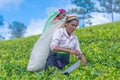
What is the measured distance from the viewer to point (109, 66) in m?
9.09

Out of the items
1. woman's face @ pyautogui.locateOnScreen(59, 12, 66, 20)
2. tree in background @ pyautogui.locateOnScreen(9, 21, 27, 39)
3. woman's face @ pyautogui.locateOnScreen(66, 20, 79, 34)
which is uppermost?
tree in background @ pyautogui.locateOnScreen(9, 21, 27, 39)

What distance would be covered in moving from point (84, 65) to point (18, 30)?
7525 cm

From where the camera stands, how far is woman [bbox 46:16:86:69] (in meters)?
8.55

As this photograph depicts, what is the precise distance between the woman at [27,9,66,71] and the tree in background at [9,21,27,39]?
72.3 meters

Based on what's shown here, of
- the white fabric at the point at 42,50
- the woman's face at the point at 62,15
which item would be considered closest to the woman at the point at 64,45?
the white fabric at the point at 42,50

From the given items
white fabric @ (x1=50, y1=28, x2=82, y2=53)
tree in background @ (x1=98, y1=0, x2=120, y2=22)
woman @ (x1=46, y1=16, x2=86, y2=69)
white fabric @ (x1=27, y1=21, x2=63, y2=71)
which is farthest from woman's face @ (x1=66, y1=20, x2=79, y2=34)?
tree in background @ (x1=98, y1=0, x2=120, y2=22)

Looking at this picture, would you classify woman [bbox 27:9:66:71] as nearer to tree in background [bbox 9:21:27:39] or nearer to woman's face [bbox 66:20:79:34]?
woman's face [bbox 66:20:79:34]

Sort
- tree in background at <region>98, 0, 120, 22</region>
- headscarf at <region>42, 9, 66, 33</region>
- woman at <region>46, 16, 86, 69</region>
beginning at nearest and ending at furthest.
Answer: woman at <region>46, 16, 86, 69</region> → headscarf at <region>42, 9, 66, 33</region> → tree in background at <region>98, 0, 120, 22</region>

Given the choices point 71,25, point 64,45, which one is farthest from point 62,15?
point 64,45

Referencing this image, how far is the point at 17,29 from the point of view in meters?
83.4

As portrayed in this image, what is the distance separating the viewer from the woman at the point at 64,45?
336 inches

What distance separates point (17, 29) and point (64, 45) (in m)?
75.4


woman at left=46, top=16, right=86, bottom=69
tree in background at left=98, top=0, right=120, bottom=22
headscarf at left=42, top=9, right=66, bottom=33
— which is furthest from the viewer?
tree in background at left=98, top=0, right=120, bottom=22

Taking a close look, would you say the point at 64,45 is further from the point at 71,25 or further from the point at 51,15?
the point at 51,15
